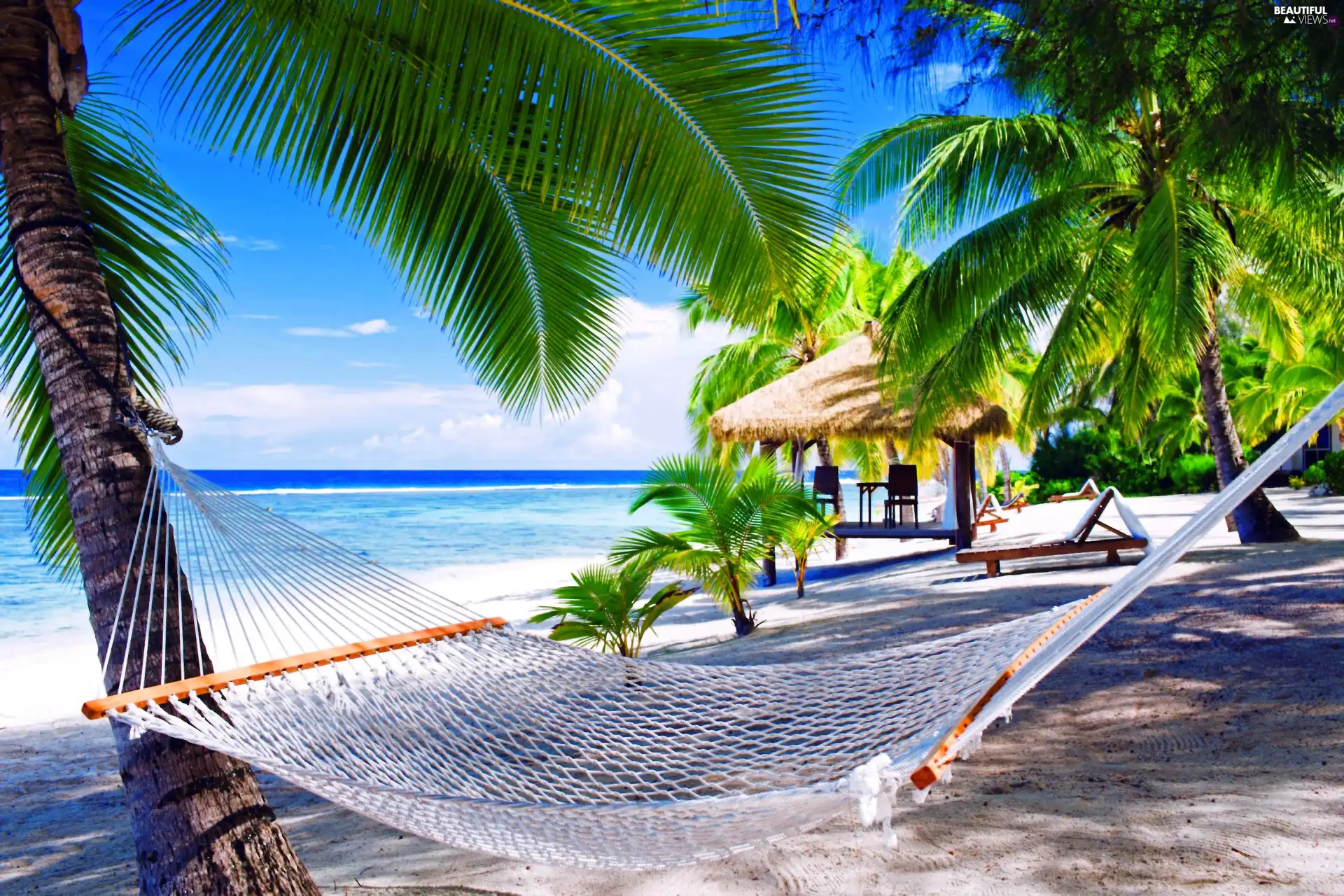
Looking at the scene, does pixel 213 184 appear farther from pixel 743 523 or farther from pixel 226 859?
pixel 226 859

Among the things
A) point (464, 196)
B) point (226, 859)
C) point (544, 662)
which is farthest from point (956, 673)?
point (464, 196)

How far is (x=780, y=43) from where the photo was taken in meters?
1.97

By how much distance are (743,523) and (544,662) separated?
10.7 ft

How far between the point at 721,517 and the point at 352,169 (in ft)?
11.0

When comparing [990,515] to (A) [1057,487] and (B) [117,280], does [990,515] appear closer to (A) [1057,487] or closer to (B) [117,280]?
(A) [1057,487]

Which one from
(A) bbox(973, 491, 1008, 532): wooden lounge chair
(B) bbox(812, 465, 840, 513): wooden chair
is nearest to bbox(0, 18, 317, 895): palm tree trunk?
(B) bbox(812, 465, 840, 513): wooden chair

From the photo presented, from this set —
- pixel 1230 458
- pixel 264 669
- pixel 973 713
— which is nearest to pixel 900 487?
pixel 1230 458

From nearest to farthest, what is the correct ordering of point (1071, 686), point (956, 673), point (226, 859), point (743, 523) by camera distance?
point (226, 859), point (956, 673), point (1071, 686), point (743, 523)

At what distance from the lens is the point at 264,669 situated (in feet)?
5.55

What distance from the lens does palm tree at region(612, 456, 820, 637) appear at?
528 cm

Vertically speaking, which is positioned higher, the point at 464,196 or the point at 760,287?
the point at 464,196

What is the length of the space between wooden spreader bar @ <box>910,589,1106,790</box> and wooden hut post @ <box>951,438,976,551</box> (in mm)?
7101

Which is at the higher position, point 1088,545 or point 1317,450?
point 1317,450

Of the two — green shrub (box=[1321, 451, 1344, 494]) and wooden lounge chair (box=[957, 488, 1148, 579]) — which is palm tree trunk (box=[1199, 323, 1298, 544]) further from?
green shrub (box=[1321, 451, 1344, 494])
